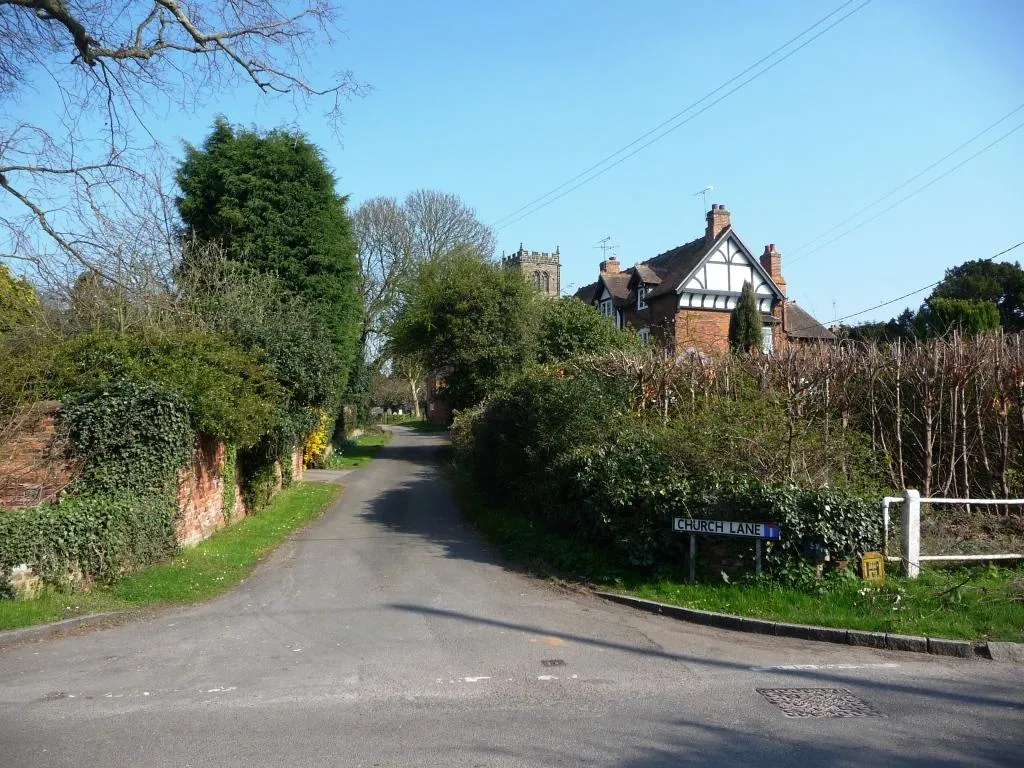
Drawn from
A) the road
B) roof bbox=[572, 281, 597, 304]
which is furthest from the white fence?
roof bbox=[572, 281, 597, 304]

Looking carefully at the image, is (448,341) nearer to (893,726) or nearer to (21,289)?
(21,289)

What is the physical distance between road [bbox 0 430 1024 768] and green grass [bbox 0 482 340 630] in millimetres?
622

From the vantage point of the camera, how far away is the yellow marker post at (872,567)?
414 inches

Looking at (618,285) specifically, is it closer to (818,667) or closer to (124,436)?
(124,436)

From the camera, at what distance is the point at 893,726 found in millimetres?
6344

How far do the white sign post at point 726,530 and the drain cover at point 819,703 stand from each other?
3507 mm

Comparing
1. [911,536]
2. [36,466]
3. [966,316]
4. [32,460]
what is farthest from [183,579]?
[966,316]

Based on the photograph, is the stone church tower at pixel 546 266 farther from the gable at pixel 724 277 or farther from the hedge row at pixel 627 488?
the hedge row at pixel 627 488

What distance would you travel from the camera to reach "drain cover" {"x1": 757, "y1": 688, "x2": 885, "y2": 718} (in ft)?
21.8

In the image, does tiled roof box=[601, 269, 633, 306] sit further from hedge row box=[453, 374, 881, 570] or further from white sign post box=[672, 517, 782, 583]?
white sign post box=[672, 517, 782, 583]

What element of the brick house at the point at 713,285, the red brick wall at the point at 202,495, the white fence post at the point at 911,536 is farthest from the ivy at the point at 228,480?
the brick house at the point at 713,285

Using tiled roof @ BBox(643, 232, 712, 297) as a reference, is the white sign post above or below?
below

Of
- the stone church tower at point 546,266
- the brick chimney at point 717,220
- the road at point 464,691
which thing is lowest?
the road at point 464,691

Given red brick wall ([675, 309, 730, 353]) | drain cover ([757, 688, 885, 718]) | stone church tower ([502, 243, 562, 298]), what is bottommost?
drain cover ([757, 688, 885, 718])
